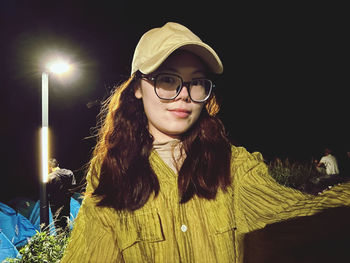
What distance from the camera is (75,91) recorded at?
12695 millimetres

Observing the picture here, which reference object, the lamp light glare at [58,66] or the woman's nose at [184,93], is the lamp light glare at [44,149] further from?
the woman's nose at [184,93]

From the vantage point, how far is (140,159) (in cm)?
129

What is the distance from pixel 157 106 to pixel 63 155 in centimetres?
1181

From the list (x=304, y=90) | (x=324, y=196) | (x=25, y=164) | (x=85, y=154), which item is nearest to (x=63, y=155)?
(x=85, y=154)

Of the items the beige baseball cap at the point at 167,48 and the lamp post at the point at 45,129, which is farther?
the lamp post at the point at 45,129

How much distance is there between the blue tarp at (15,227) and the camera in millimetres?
4645

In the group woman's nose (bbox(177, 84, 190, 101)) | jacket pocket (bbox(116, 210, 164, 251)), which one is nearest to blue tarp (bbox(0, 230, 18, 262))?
jacket pocket (bbox(116, 210, 164, 251))

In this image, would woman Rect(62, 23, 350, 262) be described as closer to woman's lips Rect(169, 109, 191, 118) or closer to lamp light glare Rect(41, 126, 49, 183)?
woman's lips Rect(169, 109, 191, 118)

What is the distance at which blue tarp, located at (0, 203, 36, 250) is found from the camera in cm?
464

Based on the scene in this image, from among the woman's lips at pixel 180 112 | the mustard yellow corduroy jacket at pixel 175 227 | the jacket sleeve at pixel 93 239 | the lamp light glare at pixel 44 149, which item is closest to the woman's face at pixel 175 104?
the woman's lips at pixel 180 112

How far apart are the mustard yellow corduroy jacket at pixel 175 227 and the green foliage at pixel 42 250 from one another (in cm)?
254

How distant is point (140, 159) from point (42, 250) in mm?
2794

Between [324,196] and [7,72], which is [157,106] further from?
[7,72]

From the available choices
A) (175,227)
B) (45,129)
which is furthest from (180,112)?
(45,129)
